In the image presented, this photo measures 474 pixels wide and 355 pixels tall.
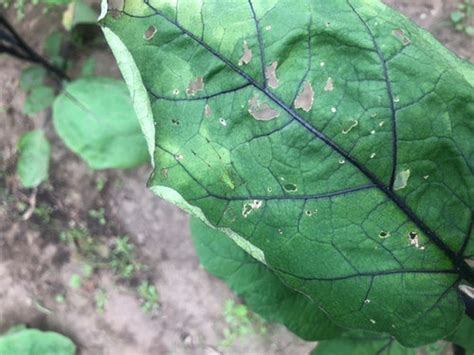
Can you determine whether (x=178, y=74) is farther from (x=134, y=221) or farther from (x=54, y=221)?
(x=54, y=221)

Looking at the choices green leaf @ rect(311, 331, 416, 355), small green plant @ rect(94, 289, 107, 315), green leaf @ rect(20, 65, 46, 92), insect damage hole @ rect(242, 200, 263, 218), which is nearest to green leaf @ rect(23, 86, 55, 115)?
green leaf @ rect(20, 65, 46, 92)

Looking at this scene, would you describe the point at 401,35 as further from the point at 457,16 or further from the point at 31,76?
the point at 31,76

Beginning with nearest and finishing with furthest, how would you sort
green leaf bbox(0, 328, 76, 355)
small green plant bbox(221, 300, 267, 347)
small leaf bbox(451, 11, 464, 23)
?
small leaf bbox(451, 11, 464, 23)
small green plant bbox(221, 300, 267, 347)
green leaf bbox(0, 328, 76, 355)

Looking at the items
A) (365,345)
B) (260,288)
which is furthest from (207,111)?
(365,345)

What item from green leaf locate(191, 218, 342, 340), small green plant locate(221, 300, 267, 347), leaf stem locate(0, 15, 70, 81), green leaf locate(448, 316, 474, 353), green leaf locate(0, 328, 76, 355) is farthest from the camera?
green leaf locate(0, 328, 76, 355)

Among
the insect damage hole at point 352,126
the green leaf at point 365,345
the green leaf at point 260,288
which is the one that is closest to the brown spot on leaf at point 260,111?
the insect damage hole at point 352,126

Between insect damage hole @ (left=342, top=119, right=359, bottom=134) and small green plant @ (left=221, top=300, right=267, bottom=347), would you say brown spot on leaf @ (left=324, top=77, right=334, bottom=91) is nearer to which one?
insect damage hole @ (left=342, top=119, right=359, bottom=134)
